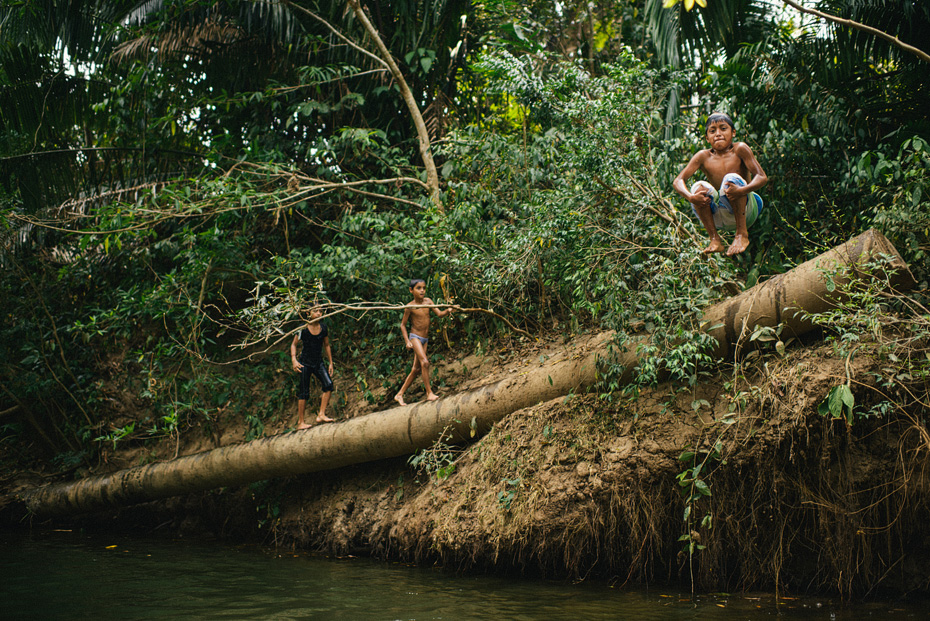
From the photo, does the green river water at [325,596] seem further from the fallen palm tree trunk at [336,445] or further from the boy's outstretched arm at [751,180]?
the boy's outstretched arm at [751,180]

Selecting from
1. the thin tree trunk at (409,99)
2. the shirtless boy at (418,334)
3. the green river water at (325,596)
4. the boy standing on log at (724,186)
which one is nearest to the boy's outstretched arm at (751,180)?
the boy standing on log at (724,186)

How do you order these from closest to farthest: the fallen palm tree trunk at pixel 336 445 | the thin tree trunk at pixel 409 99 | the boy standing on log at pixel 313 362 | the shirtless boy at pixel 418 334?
the fallen palm tree trunk at pixel 336 445
the shirtless boy at pixel 418 334
the boy standing on log at pixel 313 362
the thin tree trunk at pixel 409 99

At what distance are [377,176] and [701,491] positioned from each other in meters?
7.61

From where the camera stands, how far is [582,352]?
6633 millimetres

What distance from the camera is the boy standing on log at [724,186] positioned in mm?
5395

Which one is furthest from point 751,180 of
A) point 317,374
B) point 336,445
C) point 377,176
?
point 377,176

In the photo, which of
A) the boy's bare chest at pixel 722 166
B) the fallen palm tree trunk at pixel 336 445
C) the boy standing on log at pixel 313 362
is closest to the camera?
the boy's bare chest at pixel 722 166

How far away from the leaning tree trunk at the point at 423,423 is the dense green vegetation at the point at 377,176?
1.35ft

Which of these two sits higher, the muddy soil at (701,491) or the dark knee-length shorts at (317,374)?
the dark knee-length shorts at (317,374)

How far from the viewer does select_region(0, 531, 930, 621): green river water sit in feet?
15.9

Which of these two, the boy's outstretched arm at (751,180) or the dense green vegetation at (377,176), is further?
the dense green vegetation at (377,176)

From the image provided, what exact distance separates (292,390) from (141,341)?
3.96m

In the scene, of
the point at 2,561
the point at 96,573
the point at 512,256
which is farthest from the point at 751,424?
the point at 2,561

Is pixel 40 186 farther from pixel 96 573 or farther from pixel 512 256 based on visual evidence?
pixel 512 256
